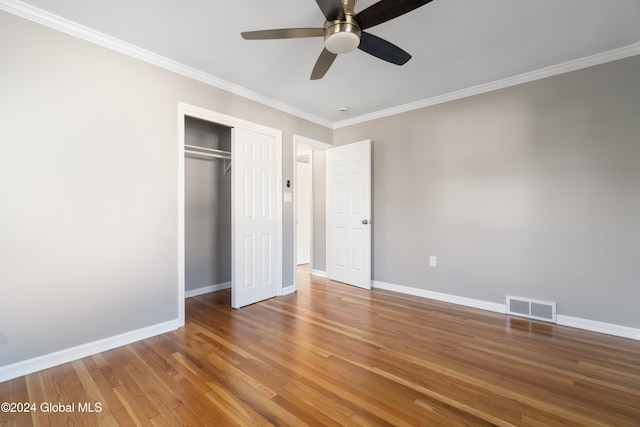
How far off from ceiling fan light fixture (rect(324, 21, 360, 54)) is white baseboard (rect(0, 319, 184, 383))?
283cm

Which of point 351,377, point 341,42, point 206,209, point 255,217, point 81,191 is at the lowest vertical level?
point 351,377

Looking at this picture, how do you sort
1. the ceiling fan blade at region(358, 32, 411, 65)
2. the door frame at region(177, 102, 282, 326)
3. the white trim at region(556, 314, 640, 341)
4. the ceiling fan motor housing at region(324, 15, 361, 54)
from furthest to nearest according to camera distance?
1. the door frame at region(177, 102, 282, 326)
2. the white trim at region(556, 314, 640, 341)
3. the ceiling fan blade at region(358, 32, 411, 65)
4. the ceiling fan motor housing at region(324, 15, 361, 54)

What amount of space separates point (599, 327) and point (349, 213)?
119 inches

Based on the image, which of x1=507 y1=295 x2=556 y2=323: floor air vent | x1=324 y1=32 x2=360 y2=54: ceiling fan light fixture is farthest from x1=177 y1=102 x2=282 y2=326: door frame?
x1=507 y1=295 x2=556 y2=323: floor air vent

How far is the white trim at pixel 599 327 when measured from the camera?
2.49 meters

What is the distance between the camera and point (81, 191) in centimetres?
221

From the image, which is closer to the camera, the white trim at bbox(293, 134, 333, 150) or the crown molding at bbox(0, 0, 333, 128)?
the crown molding at bbox(0, 0, 333, 128)

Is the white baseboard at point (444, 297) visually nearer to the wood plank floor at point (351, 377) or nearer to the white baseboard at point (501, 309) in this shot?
the white baseboard at point (501, 309)

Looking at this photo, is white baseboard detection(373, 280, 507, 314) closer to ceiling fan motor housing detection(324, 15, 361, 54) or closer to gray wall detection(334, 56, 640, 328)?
gray wall detection(334, 56, 640, 328)

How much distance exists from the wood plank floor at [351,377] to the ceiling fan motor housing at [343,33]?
2261 mm

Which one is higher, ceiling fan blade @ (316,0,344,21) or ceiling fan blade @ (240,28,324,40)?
ceiling fan blade @ (316,0,344,21)

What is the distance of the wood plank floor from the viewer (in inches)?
61.1

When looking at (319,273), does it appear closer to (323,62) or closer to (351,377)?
(351,377)

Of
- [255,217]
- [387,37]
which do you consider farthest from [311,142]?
[387,37]
